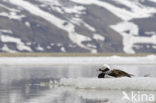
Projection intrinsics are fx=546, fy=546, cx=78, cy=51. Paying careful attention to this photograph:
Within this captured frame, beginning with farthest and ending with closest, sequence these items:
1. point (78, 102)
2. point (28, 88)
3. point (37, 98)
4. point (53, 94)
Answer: point (28, 88), point (53, 94), point (37, 98), point (78, 102)

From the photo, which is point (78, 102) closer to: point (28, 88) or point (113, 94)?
point (113, 94)

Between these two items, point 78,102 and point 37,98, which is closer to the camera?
point 78,102

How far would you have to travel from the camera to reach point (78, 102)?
23719mm

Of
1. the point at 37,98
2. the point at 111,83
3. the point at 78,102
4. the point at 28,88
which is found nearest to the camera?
the point at 78,102

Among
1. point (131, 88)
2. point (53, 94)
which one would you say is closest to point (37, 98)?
point (53, 94)

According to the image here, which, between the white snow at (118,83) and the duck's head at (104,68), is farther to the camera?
the duck's head at (104,68)

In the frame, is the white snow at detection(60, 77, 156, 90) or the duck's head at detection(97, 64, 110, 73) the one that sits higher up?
the duck's head at detection(97, 64, 110, 73)

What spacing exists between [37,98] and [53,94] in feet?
7.74

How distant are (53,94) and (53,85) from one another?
249 inches

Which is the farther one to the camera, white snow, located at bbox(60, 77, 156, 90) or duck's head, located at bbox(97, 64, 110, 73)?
duck's head, located at bbox(97, 64, 110, 73)

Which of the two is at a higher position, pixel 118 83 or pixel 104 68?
pixel 104 68

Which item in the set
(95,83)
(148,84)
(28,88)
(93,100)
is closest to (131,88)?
(148,84)

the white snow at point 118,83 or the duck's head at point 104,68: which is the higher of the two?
the duck's head at point 104,68

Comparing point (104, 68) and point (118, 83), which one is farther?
point (104, 68)
